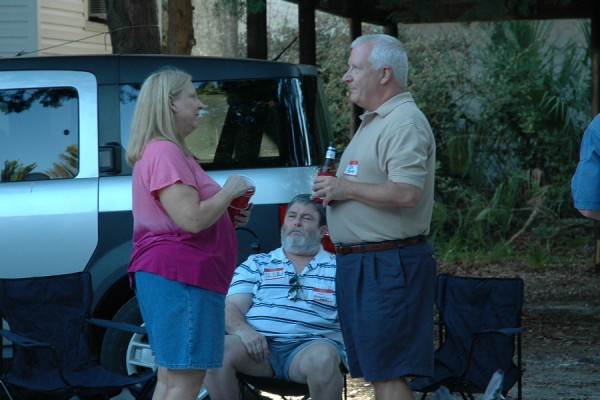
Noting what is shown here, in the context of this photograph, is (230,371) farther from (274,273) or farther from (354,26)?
(354,26)

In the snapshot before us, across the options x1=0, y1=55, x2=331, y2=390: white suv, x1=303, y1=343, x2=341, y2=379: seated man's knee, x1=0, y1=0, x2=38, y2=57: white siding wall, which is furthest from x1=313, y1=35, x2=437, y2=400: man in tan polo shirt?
x1=0, y1=0, x2=38, y2=57: white siding wall

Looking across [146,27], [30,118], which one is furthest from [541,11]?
[30,118]

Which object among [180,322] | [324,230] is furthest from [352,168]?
[324,230]

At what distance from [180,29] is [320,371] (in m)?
4.86

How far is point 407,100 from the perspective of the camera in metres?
3.89

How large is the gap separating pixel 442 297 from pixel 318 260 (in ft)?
2.33

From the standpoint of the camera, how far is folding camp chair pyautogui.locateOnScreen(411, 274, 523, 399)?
4816 mm

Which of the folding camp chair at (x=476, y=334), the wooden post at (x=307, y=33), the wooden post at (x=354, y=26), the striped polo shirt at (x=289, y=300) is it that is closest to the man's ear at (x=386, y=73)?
the striped polo shirt at (x=289, y=300)

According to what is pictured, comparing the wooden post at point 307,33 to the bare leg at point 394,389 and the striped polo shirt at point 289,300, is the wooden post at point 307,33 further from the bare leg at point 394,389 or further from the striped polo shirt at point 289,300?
the bare leg at point 394,389

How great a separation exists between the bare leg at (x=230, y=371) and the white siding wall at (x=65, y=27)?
8729mm

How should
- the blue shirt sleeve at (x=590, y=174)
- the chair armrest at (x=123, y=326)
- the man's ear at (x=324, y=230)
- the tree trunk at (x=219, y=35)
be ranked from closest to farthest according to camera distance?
the blue shirt sleeve at (x=590, y=174) < the chair armrest at (x=123, y=326) < the man's ear at (x=324, y=230) < the tree trunk at (x=219, y=35)

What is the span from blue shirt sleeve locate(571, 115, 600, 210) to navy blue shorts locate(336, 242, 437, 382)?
71 cm

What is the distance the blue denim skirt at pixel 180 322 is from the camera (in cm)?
360

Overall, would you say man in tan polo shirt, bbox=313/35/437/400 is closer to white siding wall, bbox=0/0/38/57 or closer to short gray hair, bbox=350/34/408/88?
short gray hair, bbox=350/34/408/88
